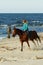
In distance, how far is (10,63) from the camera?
36.8 feet

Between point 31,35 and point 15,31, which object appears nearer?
point 15,31

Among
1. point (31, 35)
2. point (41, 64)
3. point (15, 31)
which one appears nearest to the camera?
point (41, 64)

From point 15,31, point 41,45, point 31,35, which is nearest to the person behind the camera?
point 15,31

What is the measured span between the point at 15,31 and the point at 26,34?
94 centimetres

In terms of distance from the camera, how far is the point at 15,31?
53.3 feet

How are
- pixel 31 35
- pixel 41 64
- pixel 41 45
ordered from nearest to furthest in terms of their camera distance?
pixel 41 64 → pixel 31 35 → pixel 41 45

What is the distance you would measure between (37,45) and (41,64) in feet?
29.6

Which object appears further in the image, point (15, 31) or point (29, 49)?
point (29, 49)

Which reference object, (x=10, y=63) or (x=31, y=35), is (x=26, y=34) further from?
(x=10, y=63)

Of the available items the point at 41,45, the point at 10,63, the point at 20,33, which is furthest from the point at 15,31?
the point at 10,63

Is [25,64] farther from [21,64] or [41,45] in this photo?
[41,45]

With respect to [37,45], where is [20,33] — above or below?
above

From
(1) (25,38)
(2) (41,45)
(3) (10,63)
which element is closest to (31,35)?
(1) (25,38)

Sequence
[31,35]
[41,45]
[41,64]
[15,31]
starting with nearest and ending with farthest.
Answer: [41,64] < [15,31] < [31,35] < [41,45]
